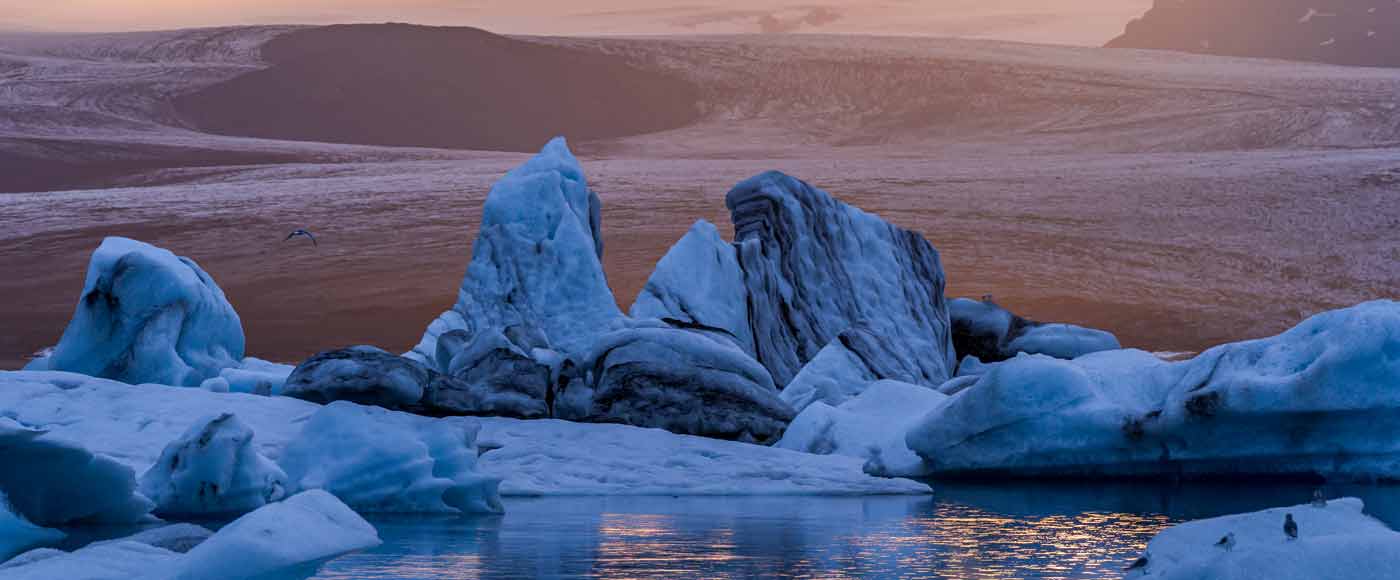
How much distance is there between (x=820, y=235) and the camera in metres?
18.2

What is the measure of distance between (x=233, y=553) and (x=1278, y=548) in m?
3.73

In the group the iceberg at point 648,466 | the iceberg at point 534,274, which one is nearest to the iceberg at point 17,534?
the iceberg at point 648,466

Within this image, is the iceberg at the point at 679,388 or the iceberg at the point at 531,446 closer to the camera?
the iceberg at the point at 531,446

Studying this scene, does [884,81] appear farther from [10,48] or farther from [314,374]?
[314,374]

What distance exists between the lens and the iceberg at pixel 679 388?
481 inches

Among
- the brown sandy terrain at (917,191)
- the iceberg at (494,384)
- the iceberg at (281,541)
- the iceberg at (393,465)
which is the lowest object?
the brown sandy terrain at (917,191)

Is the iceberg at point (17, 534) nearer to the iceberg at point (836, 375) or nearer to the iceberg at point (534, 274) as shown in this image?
the iceberg at point (836, 375)

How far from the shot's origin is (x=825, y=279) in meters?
18.0

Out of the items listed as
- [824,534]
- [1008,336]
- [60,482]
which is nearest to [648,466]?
[824,534]

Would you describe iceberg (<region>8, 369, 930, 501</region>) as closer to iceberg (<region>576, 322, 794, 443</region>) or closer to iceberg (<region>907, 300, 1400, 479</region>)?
iceberg (<region>576, 322, 794, 443</region>)

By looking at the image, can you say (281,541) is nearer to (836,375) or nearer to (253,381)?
(253,381)

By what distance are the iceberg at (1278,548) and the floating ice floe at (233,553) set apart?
10.8ft

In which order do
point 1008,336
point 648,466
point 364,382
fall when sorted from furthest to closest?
point 1008,336 → point 364,382 → point 648,466

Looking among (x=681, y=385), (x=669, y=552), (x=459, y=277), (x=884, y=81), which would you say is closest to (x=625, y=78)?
(x=884, y=81)
